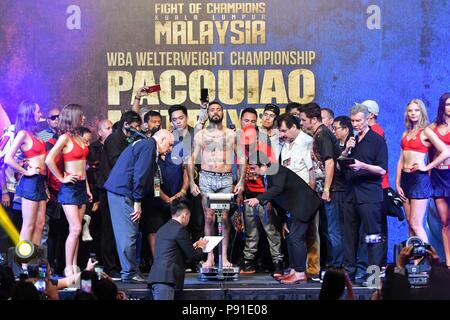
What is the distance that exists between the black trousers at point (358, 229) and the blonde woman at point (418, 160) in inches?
22.5

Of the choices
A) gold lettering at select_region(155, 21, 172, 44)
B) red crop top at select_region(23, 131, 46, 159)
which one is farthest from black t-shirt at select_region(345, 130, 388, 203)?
gold lettering at select_region(155, 21, 172, 44)

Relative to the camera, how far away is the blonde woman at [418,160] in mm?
10211

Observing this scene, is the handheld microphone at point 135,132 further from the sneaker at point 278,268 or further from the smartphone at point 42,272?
the smartphone at point 42,272

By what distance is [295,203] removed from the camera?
32.4 feet

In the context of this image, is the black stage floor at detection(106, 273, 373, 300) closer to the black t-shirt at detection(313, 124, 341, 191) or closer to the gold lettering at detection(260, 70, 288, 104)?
the black t-shirt at detection(313, 124, 341, 191)

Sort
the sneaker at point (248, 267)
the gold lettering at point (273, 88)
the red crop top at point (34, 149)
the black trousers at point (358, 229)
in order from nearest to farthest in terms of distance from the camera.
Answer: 1. the black trousers at point (358, 229)
2. the red crop top at point (34, 149)
3. the sneaker at point (248, 267)
4. the gold lettering at point (273, 88)

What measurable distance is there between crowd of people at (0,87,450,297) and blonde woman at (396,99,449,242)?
12 millimetres

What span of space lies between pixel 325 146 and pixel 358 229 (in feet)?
2.97

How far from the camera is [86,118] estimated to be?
12344 mm

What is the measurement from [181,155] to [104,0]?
2888mm

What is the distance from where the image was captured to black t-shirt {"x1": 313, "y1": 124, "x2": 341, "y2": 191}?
10008mm

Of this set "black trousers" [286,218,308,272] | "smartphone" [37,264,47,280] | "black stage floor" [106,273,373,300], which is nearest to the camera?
"smartphone" [37,264,47,280]

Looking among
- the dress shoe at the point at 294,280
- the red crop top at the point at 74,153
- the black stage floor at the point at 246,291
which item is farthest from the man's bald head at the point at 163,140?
the dress shoe at the point at 294,280

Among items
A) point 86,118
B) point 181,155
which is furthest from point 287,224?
point 86,118
